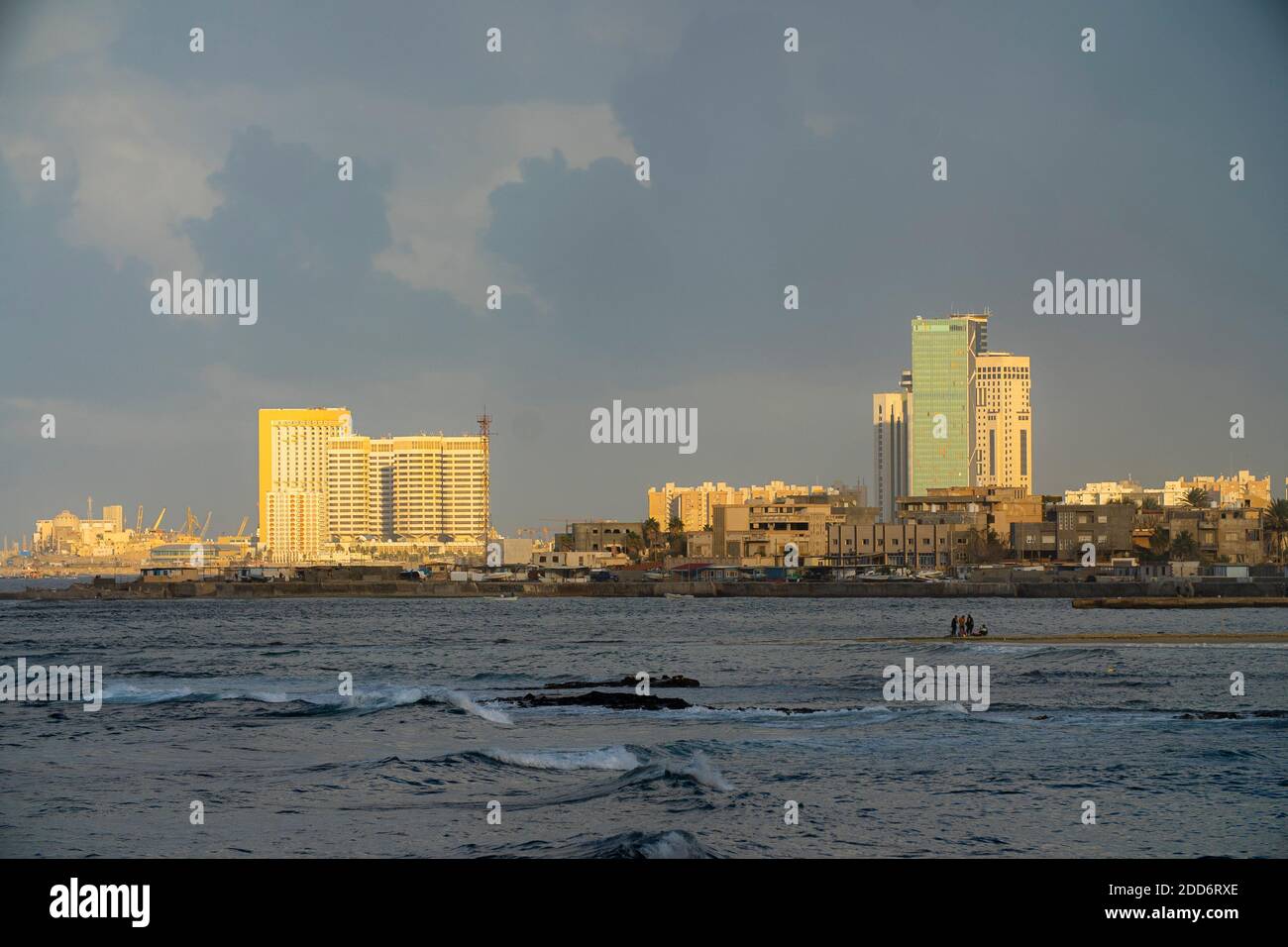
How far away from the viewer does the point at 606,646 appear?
5519cm

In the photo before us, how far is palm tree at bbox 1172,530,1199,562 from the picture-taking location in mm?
143875

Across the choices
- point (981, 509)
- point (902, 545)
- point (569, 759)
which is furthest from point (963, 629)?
point (981, 509)

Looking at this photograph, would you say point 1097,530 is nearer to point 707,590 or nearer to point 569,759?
point 707,590

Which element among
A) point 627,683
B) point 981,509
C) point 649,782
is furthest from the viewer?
point 981,509

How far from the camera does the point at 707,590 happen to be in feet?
404

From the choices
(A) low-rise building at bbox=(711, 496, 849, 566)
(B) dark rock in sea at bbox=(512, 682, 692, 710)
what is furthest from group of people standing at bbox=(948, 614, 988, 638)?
(A) low-rise building at bbox=(711, 496, 849, 566)

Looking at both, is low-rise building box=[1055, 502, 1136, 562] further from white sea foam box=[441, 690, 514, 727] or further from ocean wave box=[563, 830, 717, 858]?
ocean wave box=[563, 830, 717, 858]

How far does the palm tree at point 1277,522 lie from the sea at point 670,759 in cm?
10370

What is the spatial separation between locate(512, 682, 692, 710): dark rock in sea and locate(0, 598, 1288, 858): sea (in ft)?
2.09

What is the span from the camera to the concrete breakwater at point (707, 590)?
104875mm

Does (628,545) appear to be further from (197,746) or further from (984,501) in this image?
(197,746)

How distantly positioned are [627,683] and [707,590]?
86633 mm
